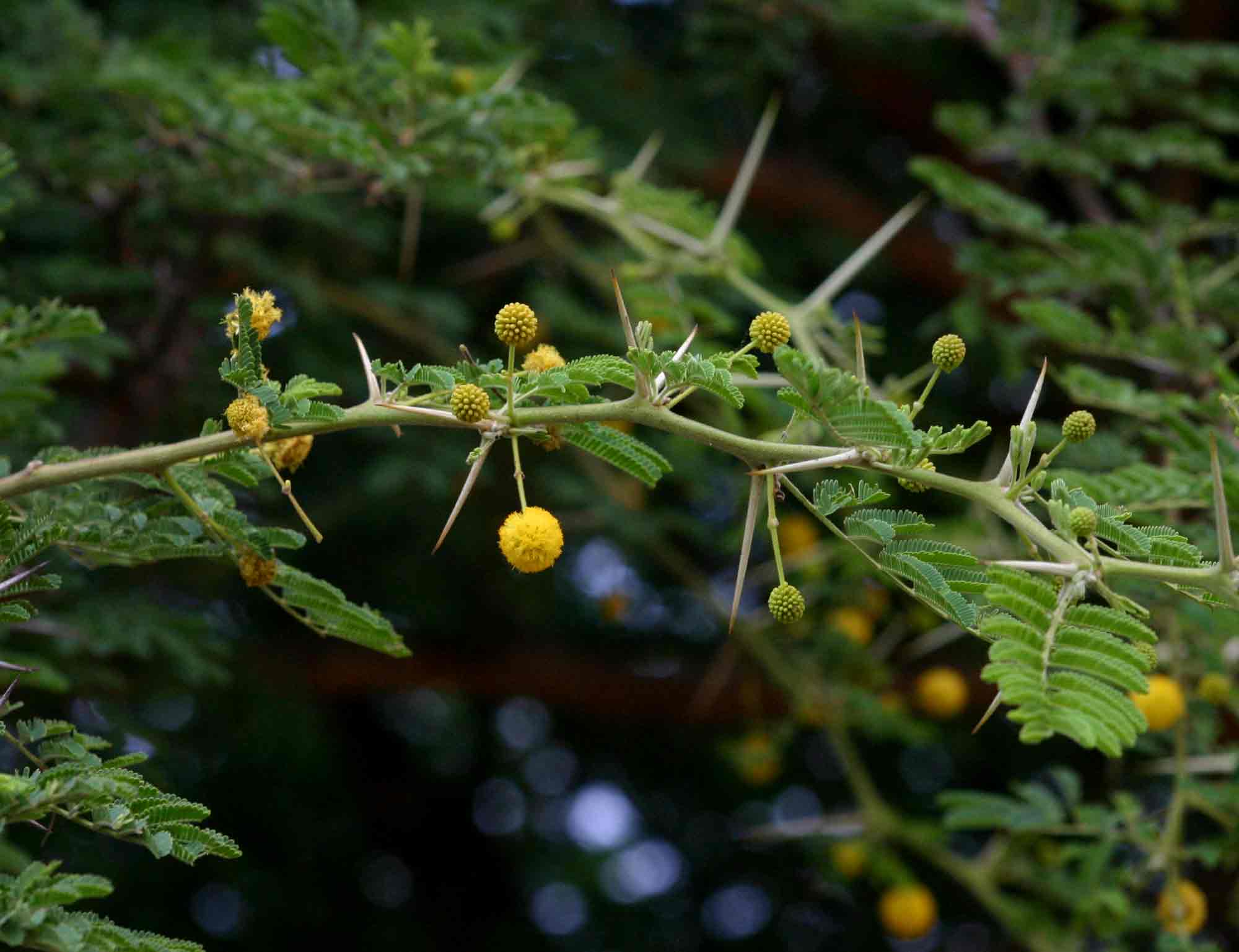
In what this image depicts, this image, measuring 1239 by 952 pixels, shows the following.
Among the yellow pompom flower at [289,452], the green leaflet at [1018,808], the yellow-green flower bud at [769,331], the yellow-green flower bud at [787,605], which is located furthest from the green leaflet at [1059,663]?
the green leaflet at [1018,808]

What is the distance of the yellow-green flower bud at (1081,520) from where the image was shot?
153 cm

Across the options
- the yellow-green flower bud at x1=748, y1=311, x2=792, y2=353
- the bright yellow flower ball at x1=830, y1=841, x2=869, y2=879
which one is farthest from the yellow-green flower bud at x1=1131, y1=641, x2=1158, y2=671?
the bright yellow flower ball at x1=830, y1=841, x2=869, y2=879

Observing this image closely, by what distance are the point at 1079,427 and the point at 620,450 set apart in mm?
665

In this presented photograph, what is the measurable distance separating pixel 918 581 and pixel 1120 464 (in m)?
1.42

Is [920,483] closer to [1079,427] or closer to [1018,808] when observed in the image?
[1079,427]

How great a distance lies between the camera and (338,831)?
5.98m

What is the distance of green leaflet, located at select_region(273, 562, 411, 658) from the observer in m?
2.00

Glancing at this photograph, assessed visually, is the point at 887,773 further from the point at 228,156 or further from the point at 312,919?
the point at 228,156

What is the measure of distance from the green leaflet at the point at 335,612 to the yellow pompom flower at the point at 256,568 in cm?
3

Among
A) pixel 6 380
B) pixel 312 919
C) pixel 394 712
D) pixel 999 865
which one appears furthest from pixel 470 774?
pixel 6 380

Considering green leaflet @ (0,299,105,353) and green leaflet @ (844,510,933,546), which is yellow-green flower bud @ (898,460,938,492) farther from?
green leaflet @ (0,299,105,353)

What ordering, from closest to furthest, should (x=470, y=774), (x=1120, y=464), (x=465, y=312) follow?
(x=1120, y=464) < (x=465, y=312) < (x=470, y=774)

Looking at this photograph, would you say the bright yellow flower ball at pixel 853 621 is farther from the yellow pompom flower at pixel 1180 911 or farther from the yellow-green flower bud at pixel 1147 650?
the yellow-green flower bud at pixel 1147 650

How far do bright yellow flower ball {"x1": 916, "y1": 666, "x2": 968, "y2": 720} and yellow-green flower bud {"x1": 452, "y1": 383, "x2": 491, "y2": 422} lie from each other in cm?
332
